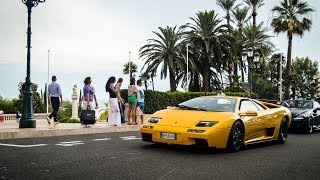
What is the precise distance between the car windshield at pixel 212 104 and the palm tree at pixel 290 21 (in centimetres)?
4067

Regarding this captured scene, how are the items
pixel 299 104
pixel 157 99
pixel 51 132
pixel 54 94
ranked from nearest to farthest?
1. pixel 51 132
2. pixel 54 94
3. pixel 299 104
4. pixel 157 99

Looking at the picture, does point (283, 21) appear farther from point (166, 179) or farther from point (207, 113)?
A: point (166, 179)

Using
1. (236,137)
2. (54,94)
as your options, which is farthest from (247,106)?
(54,94)

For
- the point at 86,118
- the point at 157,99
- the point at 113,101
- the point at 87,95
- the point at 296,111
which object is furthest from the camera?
the point at 157,99

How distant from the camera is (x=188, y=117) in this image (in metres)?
8.72

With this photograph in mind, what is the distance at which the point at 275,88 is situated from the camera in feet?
202

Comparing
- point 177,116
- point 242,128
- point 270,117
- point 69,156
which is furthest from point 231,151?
point 69,156

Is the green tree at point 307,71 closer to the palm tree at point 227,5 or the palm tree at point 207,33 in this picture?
the palm tree at point 227,5

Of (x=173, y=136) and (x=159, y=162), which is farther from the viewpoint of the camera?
(x=173, y=136)

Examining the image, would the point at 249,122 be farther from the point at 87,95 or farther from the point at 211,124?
A: the point at 87,95

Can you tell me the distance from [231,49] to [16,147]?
42.7 meters

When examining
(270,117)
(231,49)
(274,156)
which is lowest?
(274,156)

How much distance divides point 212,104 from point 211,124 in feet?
3.99

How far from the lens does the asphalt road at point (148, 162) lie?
599 centimetres
